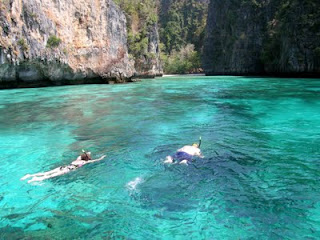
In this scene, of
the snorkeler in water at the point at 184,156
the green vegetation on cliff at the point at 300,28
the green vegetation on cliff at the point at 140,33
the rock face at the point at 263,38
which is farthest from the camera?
the green vegetation on cliff at the point at 140,33

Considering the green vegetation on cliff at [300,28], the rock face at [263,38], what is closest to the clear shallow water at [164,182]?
the green vegetation on cliff at [300,28]

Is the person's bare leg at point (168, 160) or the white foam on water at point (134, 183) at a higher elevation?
the person's bare leg at point (168, 160)

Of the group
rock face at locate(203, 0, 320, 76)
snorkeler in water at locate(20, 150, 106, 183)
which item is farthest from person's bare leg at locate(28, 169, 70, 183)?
rock face at locate(203, 0, 320, 76)

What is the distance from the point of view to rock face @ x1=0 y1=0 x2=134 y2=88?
29730mm

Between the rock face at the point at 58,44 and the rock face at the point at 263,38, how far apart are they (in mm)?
22808

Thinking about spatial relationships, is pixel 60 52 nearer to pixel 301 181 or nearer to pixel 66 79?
pixel 66 79

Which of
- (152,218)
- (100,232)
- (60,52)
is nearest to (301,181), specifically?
(152,218)

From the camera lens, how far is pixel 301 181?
736 cm

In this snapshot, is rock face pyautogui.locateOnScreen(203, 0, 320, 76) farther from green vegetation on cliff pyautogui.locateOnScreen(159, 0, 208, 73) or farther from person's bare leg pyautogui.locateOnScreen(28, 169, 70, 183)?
person's bare leg pyautogui.locateOnScreen(28, 169, 70, 183)

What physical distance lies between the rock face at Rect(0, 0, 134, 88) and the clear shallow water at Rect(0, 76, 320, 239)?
18.1 meters

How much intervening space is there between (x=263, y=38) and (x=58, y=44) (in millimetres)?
38655

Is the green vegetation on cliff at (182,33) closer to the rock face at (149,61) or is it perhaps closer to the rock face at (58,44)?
the rock face at (149,61)

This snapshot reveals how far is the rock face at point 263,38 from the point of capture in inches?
1670

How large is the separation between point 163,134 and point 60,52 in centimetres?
2606
